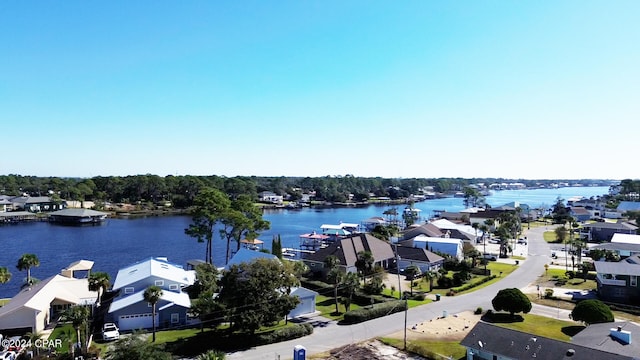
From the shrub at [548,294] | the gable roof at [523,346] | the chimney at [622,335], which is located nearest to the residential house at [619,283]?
the shrub at [548,294]

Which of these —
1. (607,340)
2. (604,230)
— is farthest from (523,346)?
(604,230)

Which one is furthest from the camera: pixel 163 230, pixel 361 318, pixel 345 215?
pixel 345 215

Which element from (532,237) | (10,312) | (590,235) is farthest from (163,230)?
(590,235)

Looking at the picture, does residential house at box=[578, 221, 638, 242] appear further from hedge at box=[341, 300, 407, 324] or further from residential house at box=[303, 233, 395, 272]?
hedge at box=[341, 300, 407, 324]

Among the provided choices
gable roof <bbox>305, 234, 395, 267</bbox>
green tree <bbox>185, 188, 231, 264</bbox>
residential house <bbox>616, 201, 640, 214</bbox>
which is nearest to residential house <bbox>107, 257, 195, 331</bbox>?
green tree <bbox>185, 188, 231, 264</bbox>

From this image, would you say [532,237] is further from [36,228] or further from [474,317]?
[36,228]

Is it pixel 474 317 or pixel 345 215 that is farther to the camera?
pixel 345 215

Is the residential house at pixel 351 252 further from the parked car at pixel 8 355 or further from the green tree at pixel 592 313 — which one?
the parked car at pixel 8 355

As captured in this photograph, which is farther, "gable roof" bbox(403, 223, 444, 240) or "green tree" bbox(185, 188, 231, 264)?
"gable roof" bbox(403, 223, 444, 240)
